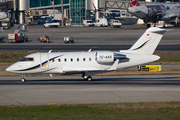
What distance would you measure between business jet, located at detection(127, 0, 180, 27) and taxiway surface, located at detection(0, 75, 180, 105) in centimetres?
6441

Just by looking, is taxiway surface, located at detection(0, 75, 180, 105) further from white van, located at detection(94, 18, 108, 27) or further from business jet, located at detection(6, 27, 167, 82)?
white van, located at detection(94, 18, 108, 27)

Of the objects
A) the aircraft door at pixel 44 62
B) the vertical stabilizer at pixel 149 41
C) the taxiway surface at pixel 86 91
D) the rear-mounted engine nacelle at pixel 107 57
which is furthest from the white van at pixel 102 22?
the aircraft door at pixel 44 62

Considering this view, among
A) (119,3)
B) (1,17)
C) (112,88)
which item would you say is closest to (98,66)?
(112,88)

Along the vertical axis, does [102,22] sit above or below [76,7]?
below

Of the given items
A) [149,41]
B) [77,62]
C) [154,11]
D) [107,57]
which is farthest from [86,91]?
[154,11]

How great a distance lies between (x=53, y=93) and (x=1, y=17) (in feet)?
232

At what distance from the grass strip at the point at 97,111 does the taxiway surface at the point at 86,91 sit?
6.26 ft

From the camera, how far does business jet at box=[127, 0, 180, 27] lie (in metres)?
93.4

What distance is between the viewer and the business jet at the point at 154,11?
3676 inches

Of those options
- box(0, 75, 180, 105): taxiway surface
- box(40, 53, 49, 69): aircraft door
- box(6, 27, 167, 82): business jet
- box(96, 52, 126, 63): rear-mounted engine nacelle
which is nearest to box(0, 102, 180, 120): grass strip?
box(0, 75, 180, 105): taxiway surface

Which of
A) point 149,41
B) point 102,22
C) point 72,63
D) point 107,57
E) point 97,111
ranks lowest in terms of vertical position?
point 97,111

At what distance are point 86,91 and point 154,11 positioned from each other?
75524 millimetres

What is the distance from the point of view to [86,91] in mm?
25438

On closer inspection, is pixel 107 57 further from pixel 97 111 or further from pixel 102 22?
pixel 102 22
